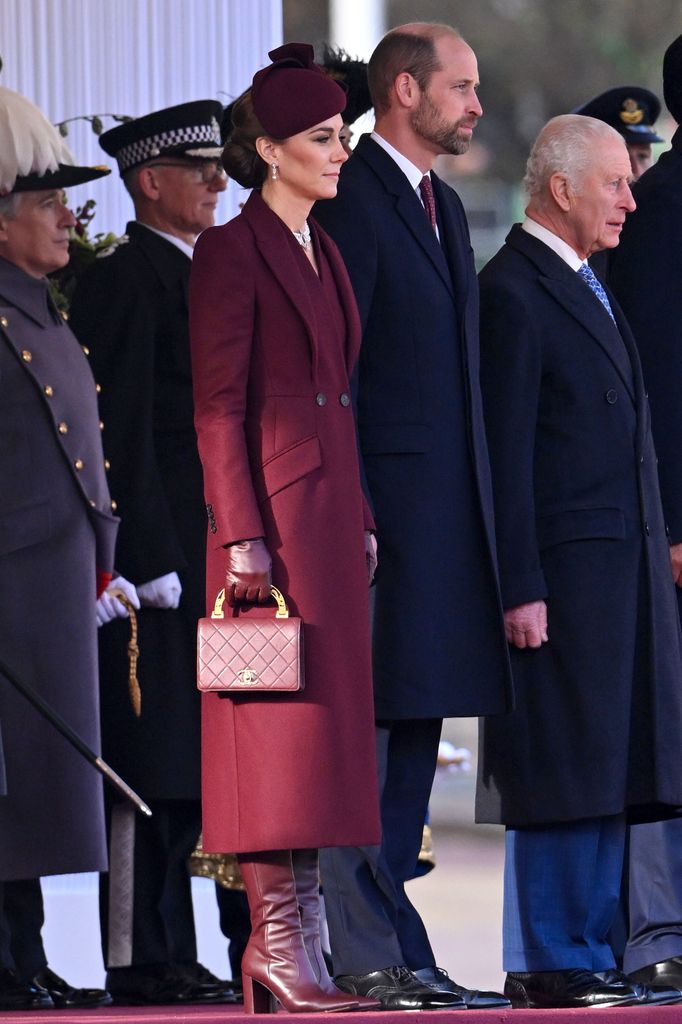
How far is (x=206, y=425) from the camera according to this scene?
424 cm

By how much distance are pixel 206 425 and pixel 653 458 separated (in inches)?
47.0

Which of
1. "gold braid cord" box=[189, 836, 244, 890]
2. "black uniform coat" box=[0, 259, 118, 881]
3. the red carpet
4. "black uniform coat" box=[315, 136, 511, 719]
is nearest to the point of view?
the red carpet

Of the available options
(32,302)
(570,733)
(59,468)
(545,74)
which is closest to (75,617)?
(59,468)

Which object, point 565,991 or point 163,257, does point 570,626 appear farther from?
point 163,257

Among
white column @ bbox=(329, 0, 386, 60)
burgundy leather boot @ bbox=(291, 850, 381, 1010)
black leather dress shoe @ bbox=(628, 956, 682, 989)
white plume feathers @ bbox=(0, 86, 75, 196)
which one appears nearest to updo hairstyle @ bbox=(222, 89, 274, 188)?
white plume feathers @ bbox=(0, 86, 75, 196)

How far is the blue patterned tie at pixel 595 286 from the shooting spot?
512cm

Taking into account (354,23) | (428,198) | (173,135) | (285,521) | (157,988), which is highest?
(354,23)

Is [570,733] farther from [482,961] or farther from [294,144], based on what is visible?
[482,961]

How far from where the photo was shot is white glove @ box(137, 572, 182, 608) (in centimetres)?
562

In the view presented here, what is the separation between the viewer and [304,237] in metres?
4.46

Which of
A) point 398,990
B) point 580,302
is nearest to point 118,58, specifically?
point 580,302

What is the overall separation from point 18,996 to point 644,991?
1.30 metres

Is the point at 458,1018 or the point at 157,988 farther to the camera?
the point at 157,988

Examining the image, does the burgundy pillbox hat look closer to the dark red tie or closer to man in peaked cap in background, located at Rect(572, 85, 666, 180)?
the dark red tie
